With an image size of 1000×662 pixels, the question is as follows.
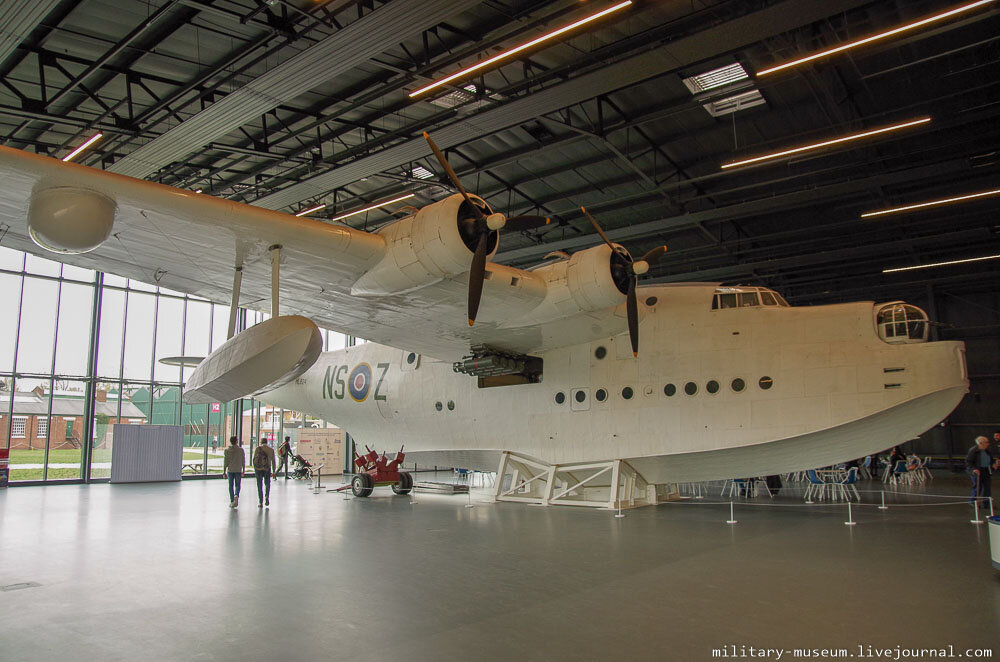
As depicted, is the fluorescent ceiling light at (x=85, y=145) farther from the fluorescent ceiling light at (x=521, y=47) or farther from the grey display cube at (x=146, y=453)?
the grey display cube at (x=146, y=453)

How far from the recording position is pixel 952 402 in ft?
31.3

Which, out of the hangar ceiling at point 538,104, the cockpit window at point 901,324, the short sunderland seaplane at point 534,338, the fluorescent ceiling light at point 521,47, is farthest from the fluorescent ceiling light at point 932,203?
the fluorescent ceiling light at point 521,47

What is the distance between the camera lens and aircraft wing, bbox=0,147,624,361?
7.66 metres

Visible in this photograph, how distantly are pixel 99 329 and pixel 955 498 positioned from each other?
26241mm

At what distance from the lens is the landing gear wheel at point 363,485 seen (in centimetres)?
1490

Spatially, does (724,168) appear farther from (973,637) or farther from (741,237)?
(973,637)

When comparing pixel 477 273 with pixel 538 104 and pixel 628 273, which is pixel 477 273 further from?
pixel 538 104

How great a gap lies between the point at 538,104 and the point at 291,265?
5890 millimetres

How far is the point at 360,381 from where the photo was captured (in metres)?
16.1

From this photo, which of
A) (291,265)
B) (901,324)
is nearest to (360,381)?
(291,265)

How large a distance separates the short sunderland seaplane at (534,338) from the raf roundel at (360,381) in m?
1.97

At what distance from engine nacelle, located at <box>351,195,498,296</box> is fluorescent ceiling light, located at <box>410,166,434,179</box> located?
28.6ft

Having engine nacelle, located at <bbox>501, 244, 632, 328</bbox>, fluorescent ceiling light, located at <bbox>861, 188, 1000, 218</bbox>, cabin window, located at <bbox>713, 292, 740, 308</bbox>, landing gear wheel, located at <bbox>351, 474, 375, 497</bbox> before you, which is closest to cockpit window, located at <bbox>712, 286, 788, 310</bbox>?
cabin window, located at <bbox>713, 292, 740, 308</bbox>

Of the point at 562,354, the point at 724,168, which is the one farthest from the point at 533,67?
the point at 562,354
